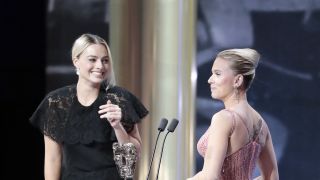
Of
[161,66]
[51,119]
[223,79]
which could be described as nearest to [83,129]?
[51,119]

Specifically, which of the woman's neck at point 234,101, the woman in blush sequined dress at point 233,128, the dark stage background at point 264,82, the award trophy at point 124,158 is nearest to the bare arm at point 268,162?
the woman in blush sequined dress at point 233,128

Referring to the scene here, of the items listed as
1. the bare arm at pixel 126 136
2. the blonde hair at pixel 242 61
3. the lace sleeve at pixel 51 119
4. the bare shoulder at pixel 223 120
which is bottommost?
the bare arm at pixel 126 136

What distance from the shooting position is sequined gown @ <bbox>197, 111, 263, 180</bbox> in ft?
9.17

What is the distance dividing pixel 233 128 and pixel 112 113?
0.58 metres

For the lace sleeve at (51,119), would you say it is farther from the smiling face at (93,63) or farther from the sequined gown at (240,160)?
the sequined gown at (240,160)

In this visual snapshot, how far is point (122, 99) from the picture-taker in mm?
3289

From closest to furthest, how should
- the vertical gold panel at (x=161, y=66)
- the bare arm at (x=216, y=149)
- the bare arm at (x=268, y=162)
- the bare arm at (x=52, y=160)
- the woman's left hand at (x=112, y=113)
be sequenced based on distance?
1. the bare arm at (x=216, y=149)
2. the bare arm at (x=268, y=162)
3. the woman's left hand at (x=112, y=113)
4. the bare arm at (x=52, y=160)
5. the vertical gold panel at (x=161, y=66)

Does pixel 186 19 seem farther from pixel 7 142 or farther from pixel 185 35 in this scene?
pixel 7 142

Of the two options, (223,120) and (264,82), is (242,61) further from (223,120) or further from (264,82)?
(264,82)

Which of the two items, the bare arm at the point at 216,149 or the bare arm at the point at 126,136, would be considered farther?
the bare arm at the point at 126,136

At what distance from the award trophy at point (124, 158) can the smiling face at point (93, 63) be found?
0.31 m

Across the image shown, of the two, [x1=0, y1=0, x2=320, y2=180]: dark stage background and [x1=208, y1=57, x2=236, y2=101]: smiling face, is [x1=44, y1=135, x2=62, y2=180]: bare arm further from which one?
[x1=0, y1=0, x2=320, y2=180]: dark stage background

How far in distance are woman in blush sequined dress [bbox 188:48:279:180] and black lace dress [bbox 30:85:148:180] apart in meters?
0.51

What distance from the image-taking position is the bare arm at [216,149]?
8.89 ft
